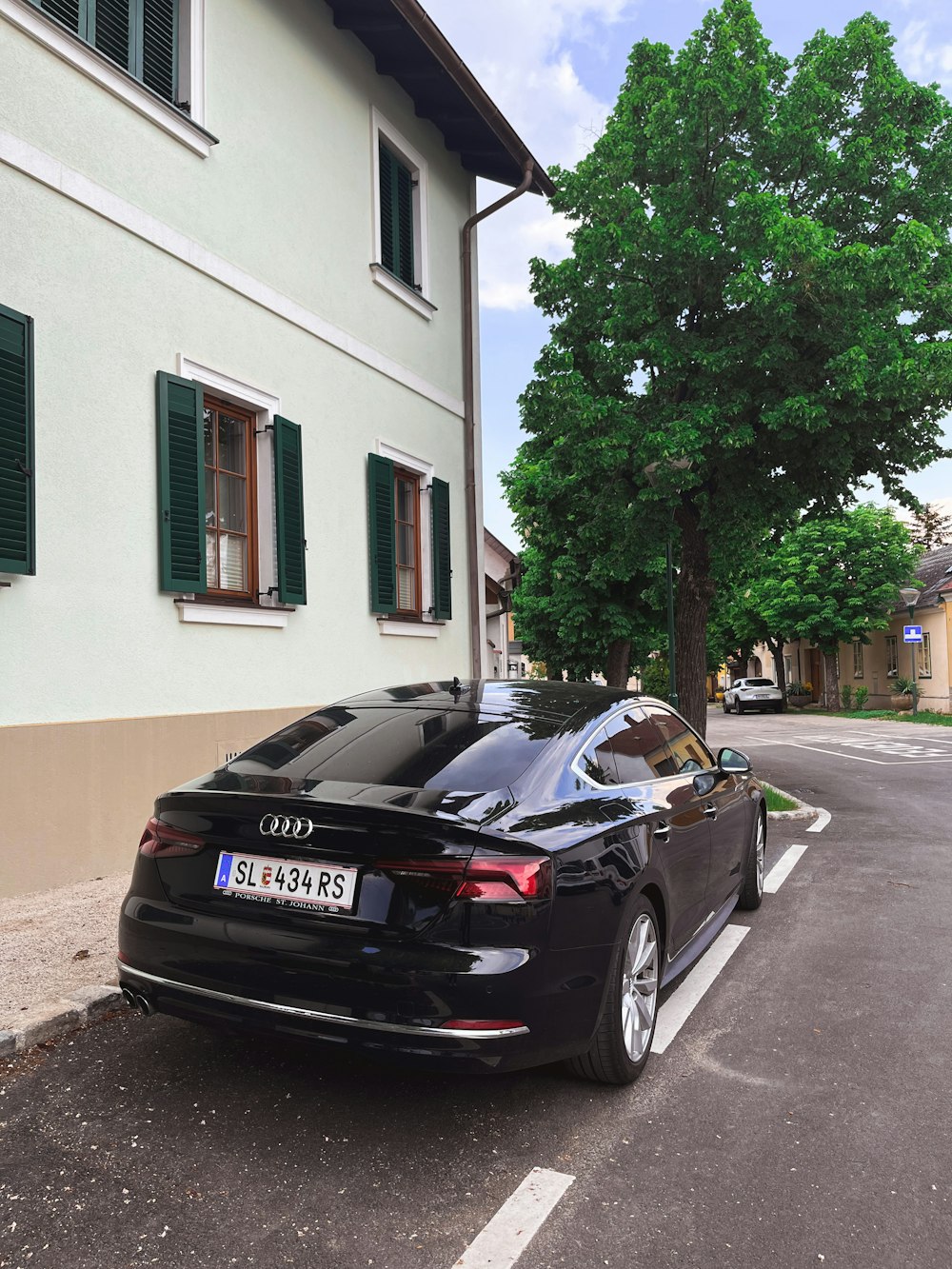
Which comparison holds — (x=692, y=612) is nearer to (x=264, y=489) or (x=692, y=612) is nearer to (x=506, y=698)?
(x=264, y=489)

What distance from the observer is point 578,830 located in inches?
133

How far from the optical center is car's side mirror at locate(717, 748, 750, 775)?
17.8 ft

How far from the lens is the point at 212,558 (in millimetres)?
8219

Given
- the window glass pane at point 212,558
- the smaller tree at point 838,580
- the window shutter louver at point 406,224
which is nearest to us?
the window glass pane at point 212,558

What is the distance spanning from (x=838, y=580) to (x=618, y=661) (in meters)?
19.0

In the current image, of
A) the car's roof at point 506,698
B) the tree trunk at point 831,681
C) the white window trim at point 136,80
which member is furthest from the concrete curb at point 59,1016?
the tree trunk at point 831,681

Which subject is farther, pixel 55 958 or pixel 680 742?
pixel 680 742

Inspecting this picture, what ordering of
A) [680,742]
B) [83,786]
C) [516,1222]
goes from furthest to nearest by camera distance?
[83,786], [680,742], [516,1222]

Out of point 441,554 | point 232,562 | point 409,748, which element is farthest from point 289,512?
point 409,748

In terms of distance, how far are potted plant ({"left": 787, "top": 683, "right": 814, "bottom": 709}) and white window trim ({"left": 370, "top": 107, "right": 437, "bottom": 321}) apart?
4079 cm

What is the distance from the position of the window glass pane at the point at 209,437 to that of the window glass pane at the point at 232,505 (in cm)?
20

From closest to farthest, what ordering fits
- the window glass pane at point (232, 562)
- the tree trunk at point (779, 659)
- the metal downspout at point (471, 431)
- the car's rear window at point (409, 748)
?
the car's rear window at point (409, 748), the window glass pane at point (232, 562), the metal downspout at point (471, 431), the tree trunk at point (779, 659)

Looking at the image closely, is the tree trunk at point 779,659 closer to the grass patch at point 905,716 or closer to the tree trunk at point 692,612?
the grass patch at point 905,716

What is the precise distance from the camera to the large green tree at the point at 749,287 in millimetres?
12047
